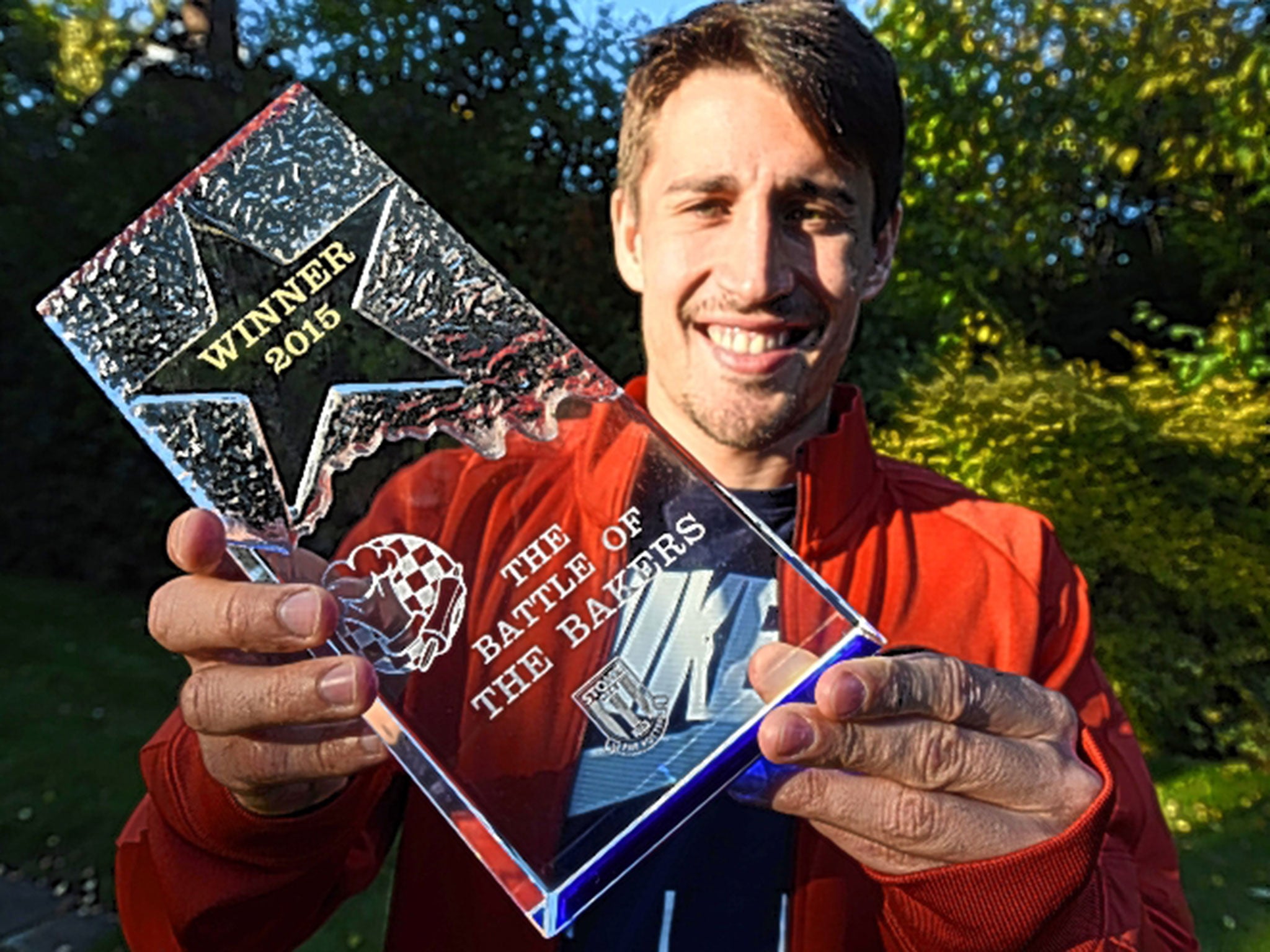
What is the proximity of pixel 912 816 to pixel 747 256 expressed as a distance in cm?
88

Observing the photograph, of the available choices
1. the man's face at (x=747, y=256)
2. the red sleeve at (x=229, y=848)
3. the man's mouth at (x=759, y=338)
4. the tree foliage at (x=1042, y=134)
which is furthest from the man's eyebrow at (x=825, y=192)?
the tree foliage at (x=1042, y=134)

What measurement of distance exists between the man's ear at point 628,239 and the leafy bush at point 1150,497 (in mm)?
A: 3340

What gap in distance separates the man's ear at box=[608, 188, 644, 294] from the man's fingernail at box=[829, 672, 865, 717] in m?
1.06

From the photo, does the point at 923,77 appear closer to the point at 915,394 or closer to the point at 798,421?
the point at 915,394

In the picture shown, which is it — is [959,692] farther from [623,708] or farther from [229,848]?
[229,848]

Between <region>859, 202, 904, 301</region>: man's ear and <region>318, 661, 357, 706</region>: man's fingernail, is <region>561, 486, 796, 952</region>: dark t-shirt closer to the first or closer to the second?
<region>318, 661, 357, 706</region>: man's fingernail

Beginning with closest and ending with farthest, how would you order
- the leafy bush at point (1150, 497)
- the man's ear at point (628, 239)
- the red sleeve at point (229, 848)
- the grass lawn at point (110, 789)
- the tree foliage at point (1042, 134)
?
the red sleeve at point (229, 848), the man's ear at point (628, 239), the grass lawn at point (110, 789), the leafy bush at point (1150, 497), the tree foliage at point (1042, 134)

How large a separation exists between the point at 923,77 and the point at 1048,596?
15.3 ft

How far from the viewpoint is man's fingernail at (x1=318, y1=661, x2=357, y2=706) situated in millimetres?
897

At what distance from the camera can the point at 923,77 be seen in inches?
212

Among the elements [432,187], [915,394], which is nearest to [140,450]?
[432,187]

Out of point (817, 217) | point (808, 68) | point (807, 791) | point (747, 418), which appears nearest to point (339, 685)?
point (807, 791)

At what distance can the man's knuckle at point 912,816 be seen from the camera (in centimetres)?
96

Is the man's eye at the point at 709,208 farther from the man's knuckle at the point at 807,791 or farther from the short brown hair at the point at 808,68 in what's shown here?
the man's knuckle at the point at 807,791
